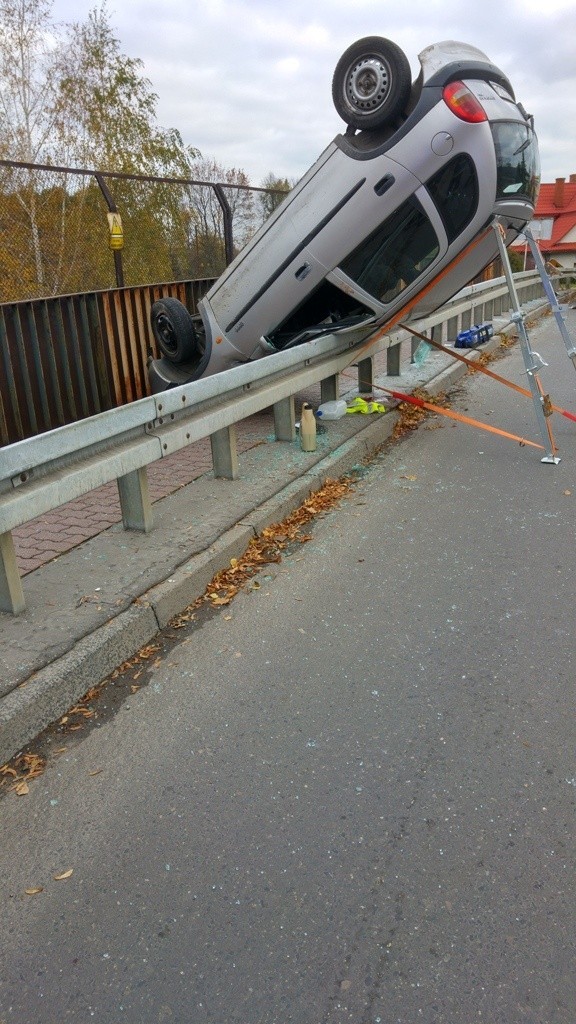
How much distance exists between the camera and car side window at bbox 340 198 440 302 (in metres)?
6.77

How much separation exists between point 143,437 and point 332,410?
332 cm

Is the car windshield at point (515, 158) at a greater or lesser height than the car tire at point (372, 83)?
lesser

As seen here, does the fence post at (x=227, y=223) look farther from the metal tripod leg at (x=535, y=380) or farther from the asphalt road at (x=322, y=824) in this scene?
the asphalt road at (x=322, y=824)

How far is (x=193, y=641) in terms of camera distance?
160 inches

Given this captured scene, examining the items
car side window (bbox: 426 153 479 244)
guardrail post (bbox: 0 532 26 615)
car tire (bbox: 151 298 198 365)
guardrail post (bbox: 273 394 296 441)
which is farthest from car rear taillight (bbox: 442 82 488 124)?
guardrail post (bbox: 0 532 26 615)

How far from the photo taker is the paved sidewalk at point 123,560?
3.49 metres

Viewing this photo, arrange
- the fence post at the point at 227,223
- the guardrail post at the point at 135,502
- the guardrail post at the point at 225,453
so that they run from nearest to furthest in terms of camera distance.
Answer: the guardrail post at the point at 135,502
the guardrail post at the point at 225,453
the fence post at the point at 227,223

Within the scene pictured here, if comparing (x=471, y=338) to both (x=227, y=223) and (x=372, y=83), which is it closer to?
(x=227, y=223)

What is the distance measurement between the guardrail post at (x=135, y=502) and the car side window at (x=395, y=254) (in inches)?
131

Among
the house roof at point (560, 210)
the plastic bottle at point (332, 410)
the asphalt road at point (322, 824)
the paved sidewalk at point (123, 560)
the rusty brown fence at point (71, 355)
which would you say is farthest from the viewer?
the house roof at point (560, 210)

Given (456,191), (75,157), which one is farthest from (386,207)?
(75,157)

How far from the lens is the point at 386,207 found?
6648mm

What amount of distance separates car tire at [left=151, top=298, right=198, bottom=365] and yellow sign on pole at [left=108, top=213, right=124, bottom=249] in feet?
3.25

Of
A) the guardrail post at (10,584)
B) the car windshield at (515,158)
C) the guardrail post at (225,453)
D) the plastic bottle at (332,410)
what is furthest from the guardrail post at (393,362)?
the guardrail post at (10,584)
